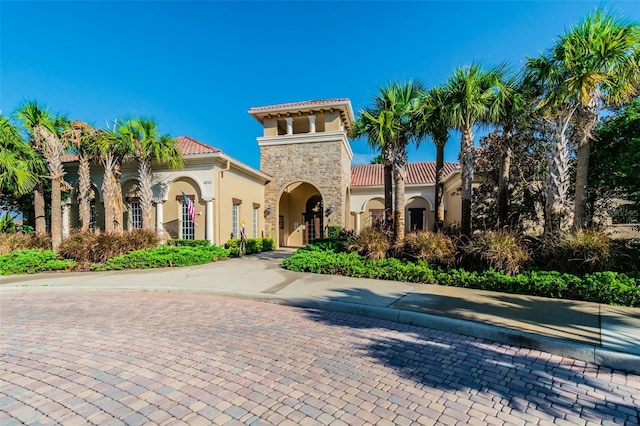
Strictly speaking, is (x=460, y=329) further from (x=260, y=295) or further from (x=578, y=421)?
(x=260, y=295)

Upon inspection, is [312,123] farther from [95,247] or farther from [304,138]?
[95,247]

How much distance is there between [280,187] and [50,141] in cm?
1129

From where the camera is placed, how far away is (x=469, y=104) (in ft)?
31.0

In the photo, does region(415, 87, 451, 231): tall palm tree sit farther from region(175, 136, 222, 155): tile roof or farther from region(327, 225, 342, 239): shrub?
region(175, 136, 222, 155): tile roof

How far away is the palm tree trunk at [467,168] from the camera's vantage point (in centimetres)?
1010

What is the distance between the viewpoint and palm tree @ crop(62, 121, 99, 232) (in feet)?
47.4

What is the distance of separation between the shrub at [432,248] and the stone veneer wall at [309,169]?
957cm

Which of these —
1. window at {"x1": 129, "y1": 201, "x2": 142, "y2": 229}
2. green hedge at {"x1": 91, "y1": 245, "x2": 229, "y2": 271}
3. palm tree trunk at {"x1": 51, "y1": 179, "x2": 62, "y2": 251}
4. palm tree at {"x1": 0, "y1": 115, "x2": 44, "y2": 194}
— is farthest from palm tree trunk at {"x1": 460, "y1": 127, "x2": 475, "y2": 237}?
palm tree at {"x1": 0, "y1": 115, "x2": 44, "y2": 194}

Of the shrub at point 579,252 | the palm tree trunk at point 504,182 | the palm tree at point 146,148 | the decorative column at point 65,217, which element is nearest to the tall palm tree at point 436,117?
the palm tree trunk at point 504,182

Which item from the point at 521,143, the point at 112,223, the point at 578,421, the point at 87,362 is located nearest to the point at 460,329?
the point at 578,421

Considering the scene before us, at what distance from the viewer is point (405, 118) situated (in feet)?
35.8

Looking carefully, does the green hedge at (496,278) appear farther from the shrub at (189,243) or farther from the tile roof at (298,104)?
the tile roof at (298,104)

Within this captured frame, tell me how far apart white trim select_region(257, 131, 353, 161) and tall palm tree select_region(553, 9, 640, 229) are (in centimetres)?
1201

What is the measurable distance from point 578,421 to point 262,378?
3071 mm
